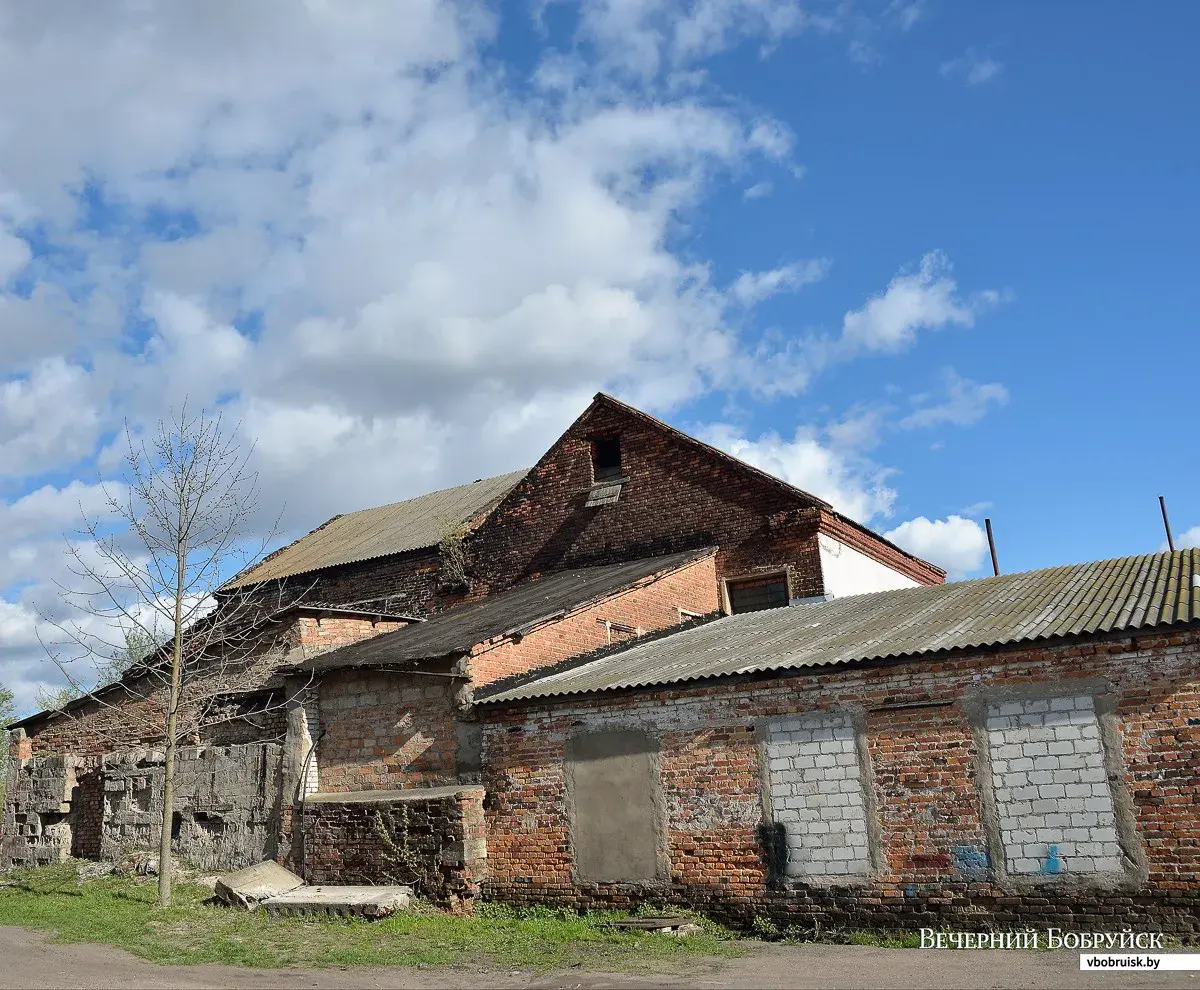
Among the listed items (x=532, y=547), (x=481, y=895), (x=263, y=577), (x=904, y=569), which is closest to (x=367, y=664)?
(x=481, y=895)

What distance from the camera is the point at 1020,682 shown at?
10.1 meters

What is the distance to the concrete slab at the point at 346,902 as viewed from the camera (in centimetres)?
1219

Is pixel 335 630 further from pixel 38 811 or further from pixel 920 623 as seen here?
pixel 920 623

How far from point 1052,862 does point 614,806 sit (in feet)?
A: 16.2

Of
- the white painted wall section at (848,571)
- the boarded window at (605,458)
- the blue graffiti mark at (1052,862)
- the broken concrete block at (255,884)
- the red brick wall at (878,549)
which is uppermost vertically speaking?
the boarded window at (605,458)

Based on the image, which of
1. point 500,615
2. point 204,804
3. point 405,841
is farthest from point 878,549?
point 204,804

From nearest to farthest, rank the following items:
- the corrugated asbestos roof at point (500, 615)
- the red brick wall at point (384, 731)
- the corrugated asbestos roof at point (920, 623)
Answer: the corrugated asbestos roof at point (920, 623) < the red brick wall at point (384, 731) < the corrugated asbestos roof at point (500, 615)

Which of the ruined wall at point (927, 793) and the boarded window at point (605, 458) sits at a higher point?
the boarded window at point (605, 458)

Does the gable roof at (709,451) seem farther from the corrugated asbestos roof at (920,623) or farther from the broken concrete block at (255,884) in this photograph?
the broken concrete block at (255,884)

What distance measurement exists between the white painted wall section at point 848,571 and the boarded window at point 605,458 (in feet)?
16.6

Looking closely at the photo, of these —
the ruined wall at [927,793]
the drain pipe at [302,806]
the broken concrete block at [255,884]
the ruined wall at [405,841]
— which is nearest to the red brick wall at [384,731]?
the drain pipe at [302,806]

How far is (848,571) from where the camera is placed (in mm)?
19969

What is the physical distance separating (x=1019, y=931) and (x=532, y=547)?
14116mm

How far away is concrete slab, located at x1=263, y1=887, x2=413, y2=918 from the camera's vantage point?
12.2 metres
